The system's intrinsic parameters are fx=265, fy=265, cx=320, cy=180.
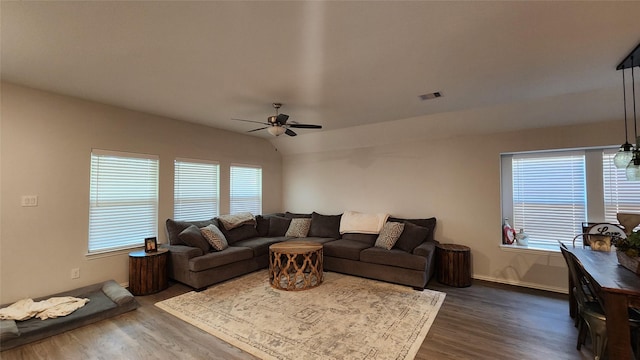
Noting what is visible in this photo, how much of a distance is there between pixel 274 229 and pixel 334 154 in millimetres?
2121

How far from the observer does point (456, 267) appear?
397cm

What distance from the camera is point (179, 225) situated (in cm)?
439

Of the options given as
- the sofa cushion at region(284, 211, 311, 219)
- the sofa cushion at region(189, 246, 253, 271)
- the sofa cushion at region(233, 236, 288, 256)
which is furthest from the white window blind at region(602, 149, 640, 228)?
the sofa cushion at region(189, 246, 253, 271)

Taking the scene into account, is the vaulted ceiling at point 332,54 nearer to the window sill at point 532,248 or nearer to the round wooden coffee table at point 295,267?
the window sill at point 532,248

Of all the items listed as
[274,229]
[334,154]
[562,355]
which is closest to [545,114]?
[562,355]

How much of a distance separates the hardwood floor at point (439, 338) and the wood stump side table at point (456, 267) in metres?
0.59

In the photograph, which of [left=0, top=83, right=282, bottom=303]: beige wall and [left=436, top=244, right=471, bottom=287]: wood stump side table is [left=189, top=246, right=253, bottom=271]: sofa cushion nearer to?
[left=0, top=83, right=282, bottom=303]: beige wall

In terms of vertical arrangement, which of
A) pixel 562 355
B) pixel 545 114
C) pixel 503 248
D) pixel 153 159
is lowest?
pixel 562 355

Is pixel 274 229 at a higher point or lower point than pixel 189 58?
lower

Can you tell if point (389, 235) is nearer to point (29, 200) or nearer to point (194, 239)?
point (194, 239)

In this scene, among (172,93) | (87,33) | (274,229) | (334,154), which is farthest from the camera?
(334,154)

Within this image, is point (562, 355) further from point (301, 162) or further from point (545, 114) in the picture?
point (301, 162)

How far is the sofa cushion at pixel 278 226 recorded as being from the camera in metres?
5.59

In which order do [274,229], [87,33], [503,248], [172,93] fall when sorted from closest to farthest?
1. [87,33]
2. [172,93]
3. [503,248]
4. [274,229]
